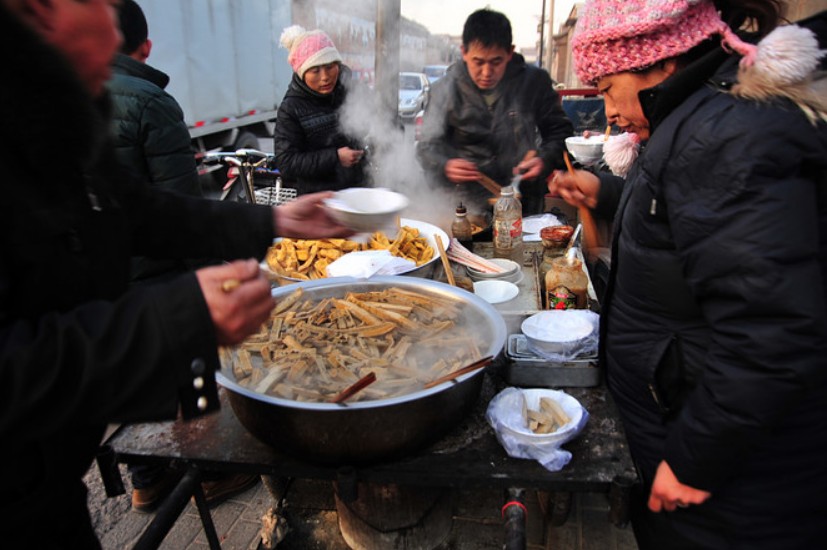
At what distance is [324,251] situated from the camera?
3264 mm

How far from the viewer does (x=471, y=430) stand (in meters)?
1.85

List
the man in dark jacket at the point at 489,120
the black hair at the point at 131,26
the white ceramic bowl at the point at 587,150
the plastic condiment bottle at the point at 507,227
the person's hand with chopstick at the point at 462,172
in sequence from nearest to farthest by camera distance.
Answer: the black hair at the point at 131,26, the plastic condiment bottle at the point at 507,227, the person's hand with chopstick at the point at 462,172, the man in dark jacket at the point at 489,120, the white ceramic bowl at the point at 587,150

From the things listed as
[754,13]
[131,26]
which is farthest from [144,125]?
[754,13]

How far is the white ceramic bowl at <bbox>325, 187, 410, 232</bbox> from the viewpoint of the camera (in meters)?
2.10

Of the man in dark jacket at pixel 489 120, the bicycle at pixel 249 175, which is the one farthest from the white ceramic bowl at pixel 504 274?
the bicycle at pixel 249 175

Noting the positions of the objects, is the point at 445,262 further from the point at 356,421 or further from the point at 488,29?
the point at 488,29

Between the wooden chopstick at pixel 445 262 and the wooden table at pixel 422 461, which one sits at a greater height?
the wooden chopstick at pixel 445 262

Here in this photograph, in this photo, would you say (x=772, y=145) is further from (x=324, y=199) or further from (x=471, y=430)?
(x=324, y=199)

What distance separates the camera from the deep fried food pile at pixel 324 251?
10.3 feet

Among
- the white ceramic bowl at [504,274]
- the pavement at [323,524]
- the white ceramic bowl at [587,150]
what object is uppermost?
the white ceramic bowl at [587,150]

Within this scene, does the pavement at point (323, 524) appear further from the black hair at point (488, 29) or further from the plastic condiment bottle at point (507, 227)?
the black hair at point (488, 29)

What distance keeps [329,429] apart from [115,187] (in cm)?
100

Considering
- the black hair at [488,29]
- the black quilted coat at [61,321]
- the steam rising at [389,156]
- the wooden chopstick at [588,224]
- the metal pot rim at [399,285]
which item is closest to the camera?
the black quilted coat at [61,321]

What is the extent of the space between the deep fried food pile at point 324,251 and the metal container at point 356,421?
1452 mm
